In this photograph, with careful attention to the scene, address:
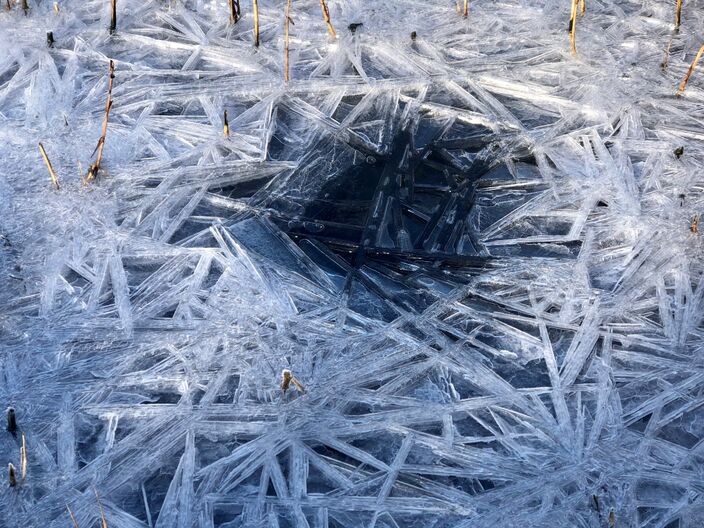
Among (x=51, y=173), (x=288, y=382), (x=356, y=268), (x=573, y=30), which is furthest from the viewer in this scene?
(x=573, y=30)

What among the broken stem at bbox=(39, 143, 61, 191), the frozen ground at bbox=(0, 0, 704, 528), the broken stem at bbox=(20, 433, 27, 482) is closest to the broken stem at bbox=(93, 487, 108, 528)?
the frozen ground at bbox=(0, 0, 704, 528)

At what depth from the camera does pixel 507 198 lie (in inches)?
121

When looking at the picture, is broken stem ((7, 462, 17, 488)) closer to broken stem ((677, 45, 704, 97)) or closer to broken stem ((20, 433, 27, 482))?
broken stem ((20, 433, 27, 482))

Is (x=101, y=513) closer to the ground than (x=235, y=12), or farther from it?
closer to the ground

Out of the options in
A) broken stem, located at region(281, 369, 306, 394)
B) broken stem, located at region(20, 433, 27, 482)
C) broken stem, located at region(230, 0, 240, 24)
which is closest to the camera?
broken stem, located at region(20, 433, 27, 482)

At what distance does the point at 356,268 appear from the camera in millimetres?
2826

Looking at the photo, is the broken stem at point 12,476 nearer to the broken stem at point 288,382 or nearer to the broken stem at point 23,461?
the broken stem at point 23,461

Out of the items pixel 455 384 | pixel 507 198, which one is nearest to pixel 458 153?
pixel 507 198

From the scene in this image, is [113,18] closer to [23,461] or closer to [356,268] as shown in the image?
[356,268]

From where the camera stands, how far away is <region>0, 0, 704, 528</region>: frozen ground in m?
2.31

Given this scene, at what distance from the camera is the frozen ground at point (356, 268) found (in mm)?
2314

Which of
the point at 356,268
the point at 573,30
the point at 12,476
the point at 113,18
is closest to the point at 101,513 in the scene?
the point at 12,476

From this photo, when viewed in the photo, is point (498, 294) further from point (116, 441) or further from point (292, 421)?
point (116, 441)

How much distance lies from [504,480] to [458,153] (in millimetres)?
1259
